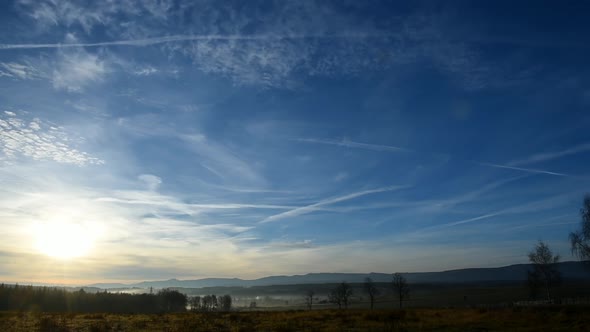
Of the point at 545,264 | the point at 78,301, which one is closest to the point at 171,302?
the point at 78,301

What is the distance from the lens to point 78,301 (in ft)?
511

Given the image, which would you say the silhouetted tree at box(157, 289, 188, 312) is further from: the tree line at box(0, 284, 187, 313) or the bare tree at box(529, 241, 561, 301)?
the bare tree at box(529, 241, 561, 301)

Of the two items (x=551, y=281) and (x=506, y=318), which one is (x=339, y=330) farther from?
(x=551, y=281)

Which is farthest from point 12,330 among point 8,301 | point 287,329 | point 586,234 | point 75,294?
point 75,294

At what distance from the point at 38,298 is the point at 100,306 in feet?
72.1

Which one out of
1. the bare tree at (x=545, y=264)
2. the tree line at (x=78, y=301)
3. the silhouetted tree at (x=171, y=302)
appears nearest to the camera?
the bare tree at (x=545, y=264)

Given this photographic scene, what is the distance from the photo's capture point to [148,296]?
17938cm

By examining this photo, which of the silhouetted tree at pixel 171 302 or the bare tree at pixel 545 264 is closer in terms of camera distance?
the bare tree at pixel 545 264

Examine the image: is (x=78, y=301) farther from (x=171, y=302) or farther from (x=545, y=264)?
(x=545, y=264)

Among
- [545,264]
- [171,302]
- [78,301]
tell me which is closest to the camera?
[545,264]

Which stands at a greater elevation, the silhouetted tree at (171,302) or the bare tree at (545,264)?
the bare tree at (545,264)

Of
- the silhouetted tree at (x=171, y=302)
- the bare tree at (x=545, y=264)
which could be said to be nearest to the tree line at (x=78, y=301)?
the silhouetted tree at (x=171, y=302)

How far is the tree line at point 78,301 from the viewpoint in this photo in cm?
13964

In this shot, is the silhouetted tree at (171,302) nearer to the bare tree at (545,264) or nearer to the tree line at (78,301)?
the tree line at (78,301)
